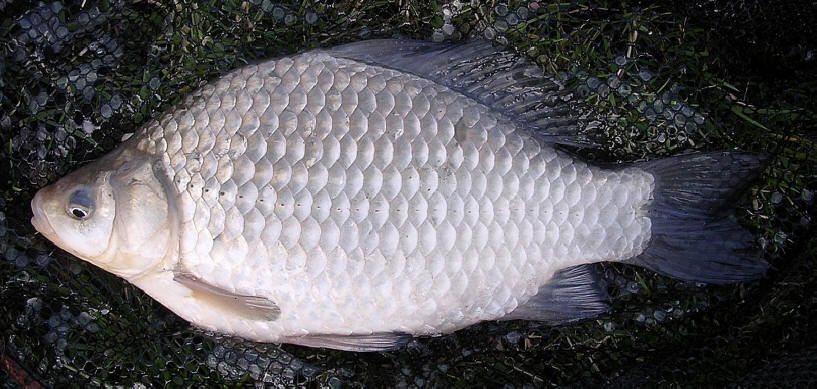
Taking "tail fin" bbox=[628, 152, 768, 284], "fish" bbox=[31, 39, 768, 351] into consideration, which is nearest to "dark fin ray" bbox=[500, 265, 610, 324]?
"fish" bbox=[31, 39, 768, 351]

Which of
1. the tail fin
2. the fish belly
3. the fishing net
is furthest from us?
the fishing net

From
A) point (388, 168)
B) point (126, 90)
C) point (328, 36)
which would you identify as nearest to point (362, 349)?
point (388, 168)

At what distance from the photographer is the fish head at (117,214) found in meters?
1.41

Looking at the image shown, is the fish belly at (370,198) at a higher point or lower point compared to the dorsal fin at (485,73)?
lower

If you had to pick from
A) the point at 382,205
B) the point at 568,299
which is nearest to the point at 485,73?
the point at 382,205

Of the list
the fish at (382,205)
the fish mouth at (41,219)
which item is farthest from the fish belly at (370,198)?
the fish mouth at (41,219)

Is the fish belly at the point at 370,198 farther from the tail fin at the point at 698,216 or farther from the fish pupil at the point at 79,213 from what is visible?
the fish pupil at the point at 79,213

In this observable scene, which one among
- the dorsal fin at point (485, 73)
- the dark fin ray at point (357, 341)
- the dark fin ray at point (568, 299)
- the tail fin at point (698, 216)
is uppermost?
the dorsal fin at point (485, 73)

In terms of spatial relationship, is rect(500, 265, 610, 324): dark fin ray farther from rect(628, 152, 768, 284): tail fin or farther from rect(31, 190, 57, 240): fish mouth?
rect(31, 190, 57, 240): fish mouth

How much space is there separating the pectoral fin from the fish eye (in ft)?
0.80

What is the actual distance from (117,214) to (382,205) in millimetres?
620

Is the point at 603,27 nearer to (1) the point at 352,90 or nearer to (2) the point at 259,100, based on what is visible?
(1) the point at 352,90

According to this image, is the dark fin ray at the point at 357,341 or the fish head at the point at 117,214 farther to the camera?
the dark fin ray at the point at 357,341

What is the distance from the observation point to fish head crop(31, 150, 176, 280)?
141 cm
